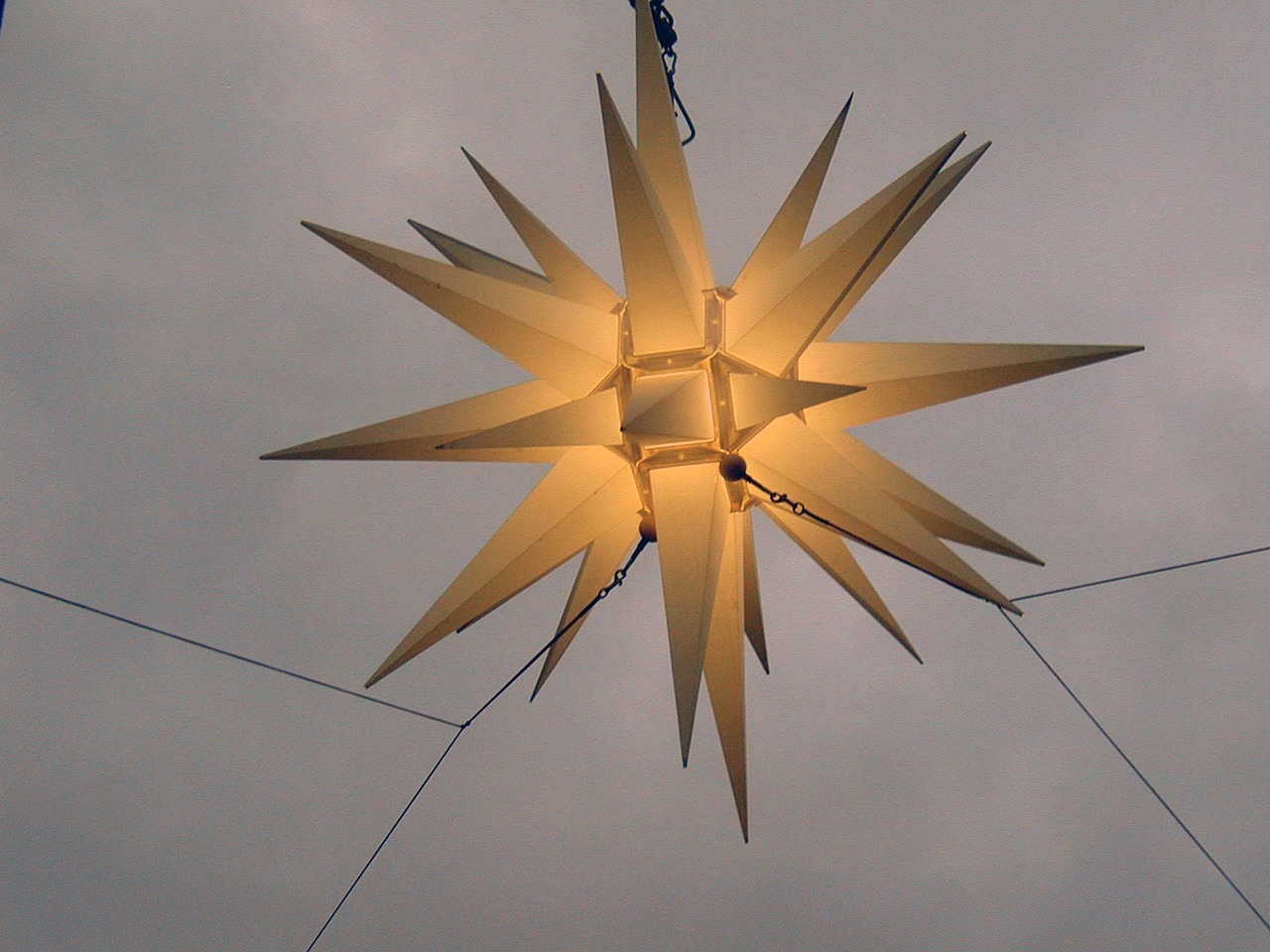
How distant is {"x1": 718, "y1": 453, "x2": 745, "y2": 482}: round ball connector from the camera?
3.54 metres

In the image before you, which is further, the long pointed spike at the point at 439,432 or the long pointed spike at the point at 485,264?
the long pointed spike at the point at 485,264

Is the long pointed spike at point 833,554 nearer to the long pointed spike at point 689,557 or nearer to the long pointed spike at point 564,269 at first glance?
the long pointed spike at point 689,557

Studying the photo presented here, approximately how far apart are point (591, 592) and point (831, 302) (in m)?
1.47

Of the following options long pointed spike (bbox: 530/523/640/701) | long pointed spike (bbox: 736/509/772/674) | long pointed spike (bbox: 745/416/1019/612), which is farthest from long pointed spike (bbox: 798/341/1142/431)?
long pointed spike (bbox: 530/523/640/701)

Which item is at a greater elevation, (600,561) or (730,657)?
(600,561)

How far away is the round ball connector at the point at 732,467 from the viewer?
354 cm

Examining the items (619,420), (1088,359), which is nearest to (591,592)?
(619,420)

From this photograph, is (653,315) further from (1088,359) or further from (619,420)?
(1088,359)

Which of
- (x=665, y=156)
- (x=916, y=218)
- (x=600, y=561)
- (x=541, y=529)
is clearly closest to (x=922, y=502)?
(x=916, y=218)

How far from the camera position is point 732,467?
3.55 meters

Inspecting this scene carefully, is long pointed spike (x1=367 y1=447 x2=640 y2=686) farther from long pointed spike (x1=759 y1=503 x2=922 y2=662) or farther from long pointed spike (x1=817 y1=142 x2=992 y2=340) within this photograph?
long pointed spike (x1=817 y1=142 x2=992 y2=340)

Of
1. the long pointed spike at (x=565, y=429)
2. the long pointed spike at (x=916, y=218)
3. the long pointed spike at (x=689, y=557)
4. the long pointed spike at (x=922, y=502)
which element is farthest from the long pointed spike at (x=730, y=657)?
the long pointed spike at (x=916, y=218)

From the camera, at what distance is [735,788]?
13.1ft

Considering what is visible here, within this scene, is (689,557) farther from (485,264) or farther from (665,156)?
(485,264)
